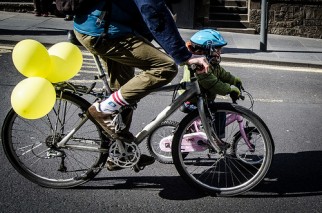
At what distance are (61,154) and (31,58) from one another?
37.0 inches

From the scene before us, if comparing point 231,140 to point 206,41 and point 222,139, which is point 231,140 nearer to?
point 222,139

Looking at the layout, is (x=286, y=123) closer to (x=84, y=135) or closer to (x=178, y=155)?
(x=178, y=155)

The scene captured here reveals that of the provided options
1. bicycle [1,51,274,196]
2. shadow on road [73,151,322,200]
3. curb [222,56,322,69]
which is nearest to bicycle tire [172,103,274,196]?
bicycle [1,51,274,196]

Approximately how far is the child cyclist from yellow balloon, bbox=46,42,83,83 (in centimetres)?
94

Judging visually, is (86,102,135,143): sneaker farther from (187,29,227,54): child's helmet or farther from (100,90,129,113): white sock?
(187,29,227,54): child's helmet

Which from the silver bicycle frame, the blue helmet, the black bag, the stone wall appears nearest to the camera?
the black bag

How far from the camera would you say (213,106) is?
3.21 metres

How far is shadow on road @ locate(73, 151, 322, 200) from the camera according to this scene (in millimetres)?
3457

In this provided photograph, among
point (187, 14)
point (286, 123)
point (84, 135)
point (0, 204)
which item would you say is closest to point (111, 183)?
point (84, 135)

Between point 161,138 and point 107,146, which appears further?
point 161,138

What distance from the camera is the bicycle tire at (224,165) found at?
10.5 ft

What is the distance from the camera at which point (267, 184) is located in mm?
3623

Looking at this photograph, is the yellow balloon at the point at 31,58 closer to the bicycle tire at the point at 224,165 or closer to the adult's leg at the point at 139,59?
the adult's leg at the point at 139,59

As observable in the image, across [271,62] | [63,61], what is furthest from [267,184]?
[271,62]
